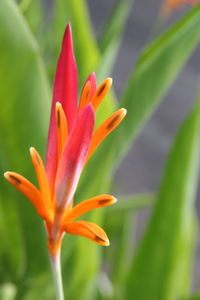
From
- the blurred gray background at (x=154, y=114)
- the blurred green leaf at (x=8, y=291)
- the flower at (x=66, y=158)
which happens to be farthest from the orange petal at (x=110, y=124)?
the blurred gray background at (x=154, y=114)

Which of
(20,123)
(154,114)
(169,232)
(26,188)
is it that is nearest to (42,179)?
(26,188)

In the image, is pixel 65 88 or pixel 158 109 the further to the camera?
pixel 158 109

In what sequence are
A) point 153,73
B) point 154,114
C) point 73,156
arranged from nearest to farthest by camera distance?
point 73,156
point 153,73
point 154,114

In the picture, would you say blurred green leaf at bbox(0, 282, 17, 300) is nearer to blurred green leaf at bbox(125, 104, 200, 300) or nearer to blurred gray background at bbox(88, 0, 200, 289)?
blurred green leaf at bbox(125, 104, 200, 300)

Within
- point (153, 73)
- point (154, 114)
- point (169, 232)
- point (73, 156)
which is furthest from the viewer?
point (154, 114)

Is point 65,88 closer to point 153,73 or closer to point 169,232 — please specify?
point 153,73

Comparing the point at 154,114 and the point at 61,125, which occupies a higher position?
the point at 154,114

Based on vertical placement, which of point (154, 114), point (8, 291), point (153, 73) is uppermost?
point (154, 114)
